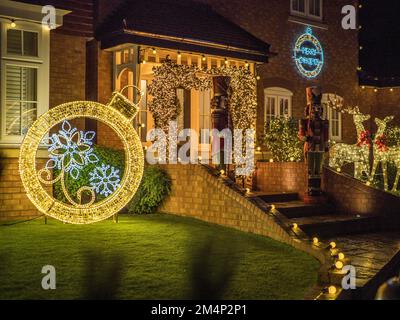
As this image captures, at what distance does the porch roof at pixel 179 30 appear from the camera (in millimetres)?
12773

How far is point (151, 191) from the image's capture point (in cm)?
1178

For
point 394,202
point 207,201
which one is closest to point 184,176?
point 207,201

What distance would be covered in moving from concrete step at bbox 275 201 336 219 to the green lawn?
151 cm

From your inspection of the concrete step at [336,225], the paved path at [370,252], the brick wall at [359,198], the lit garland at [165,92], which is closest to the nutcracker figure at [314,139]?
the brick wall at [359,198]

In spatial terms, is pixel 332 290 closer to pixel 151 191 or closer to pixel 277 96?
pixel 151 191

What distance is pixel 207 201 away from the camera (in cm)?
1108

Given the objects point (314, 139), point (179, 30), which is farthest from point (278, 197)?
point (179, 30)

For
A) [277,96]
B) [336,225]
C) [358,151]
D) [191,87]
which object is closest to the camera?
[336,225]

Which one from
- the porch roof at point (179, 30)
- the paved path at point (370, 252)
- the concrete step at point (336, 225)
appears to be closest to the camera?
the paved path at point (370, 252)

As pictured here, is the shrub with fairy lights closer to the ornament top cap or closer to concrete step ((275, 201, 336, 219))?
concrete step ((275, 201, 336, 219))

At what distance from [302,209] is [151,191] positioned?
3.17 metres

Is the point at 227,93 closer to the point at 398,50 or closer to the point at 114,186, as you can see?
the point at 114,186

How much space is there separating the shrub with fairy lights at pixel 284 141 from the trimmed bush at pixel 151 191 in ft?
12.2

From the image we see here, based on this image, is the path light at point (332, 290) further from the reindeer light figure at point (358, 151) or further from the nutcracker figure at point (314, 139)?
the reindeer light figure at point (358, 151)
